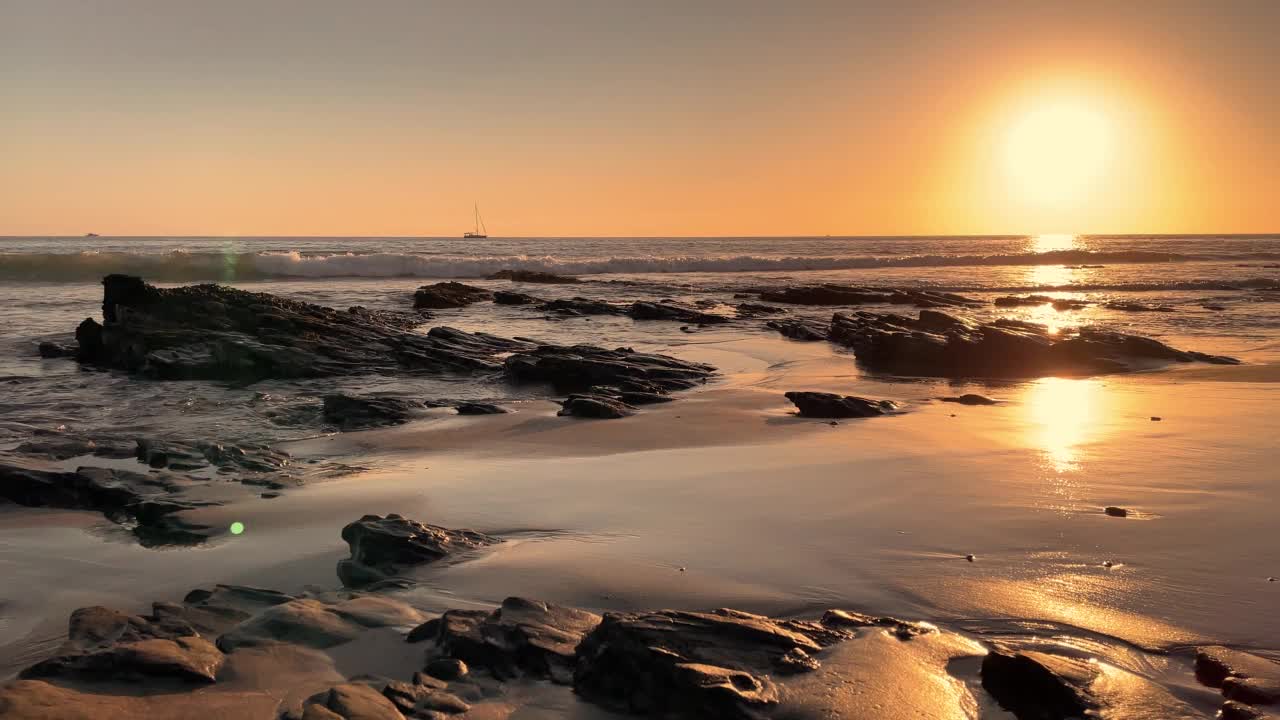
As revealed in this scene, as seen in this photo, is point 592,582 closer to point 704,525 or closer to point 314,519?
point 704,525

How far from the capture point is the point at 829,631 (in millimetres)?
3088

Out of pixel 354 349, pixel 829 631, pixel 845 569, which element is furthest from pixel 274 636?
pixel 354 349

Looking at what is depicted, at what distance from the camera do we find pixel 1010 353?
12.0 m

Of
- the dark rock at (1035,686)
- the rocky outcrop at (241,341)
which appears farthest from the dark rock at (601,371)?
the dark rock at (1035,686)

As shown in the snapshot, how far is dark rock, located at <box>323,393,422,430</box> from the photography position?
312 inches

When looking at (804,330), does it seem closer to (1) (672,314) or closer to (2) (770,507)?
(1) (672,314)

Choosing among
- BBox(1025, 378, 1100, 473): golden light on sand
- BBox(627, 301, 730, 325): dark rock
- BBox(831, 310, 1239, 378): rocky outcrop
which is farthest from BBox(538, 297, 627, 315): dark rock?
BBox(1025, 378, 1100, 473): golden light on sand

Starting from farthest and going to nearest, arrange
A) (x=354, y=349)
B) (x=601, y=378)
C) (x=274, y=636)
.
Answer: (x=354, y=349) < (x=601, y=378) < (x=274, y=636)

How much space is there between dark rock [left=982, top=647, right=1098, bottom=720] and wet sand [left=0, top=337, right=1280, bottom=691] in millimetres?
470

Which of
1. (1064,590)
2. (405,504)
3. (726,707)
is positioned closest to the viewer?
(726,707)

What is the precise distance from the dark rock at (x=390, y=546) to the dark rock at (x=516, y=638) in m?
0.77

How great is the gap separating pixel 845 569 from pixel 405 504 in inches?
102

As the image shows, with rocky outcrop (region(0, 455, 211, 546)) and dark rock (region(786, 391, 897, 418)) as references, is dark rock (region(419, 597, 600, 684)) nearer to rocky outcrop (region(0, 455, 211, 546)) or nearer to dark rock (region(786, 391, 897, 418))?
rocky outcrop (region(0, 455, 211, 546))

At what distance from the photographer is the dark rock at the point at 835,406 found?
810 cm
